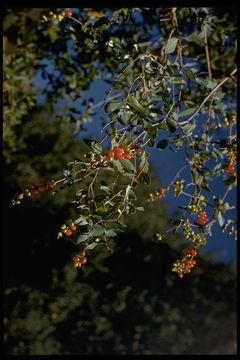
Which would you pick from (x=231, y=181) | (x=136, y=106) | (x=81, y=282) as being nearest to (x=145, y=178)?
(x=136, y=106)

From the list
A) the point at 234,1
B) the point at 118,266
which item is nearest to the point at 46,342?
the point at 118,266

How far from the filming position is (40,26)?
626 centimetres

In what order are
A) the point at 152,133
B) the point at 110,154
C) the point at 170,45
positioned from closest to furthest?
the point at 110,154 → the point at 152,133 → the point at 170,45

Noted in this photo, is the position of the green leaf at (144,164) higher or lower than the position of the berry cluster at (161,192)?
lower

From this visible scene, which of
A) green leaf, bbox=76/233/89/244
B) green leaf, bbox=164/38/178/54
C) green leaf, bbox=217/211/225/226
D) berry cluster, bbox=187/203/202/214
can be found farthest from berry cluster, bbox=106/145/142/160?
green leaf, bbox=217/211/225/226

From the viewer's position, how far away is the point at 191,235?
300 cm

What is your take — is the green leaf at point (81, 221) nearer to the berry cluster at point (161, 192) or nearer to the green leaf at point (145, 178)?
the green leaf at point (145, 178)

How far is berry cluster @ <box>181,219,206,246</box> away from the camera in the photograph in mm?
2972

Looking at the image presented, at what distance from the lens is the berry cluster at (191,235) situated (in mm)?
2972

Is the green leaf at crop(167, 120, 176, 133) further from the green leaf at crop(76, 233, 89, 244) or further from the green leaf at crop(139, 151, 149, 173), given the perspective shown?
the green leaf at crop(76, 233, 89, 244)

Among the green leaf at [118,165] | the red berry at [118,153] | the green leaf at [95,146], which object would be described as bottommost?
the green leaf at [118,165]

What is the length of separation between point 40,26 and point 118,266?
23.1ft

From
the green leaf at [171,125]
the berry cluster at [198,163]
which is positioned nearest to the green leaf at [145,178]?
the green leaf at [171,125]

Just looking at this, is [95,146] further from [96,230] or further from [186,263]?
[186,263]
